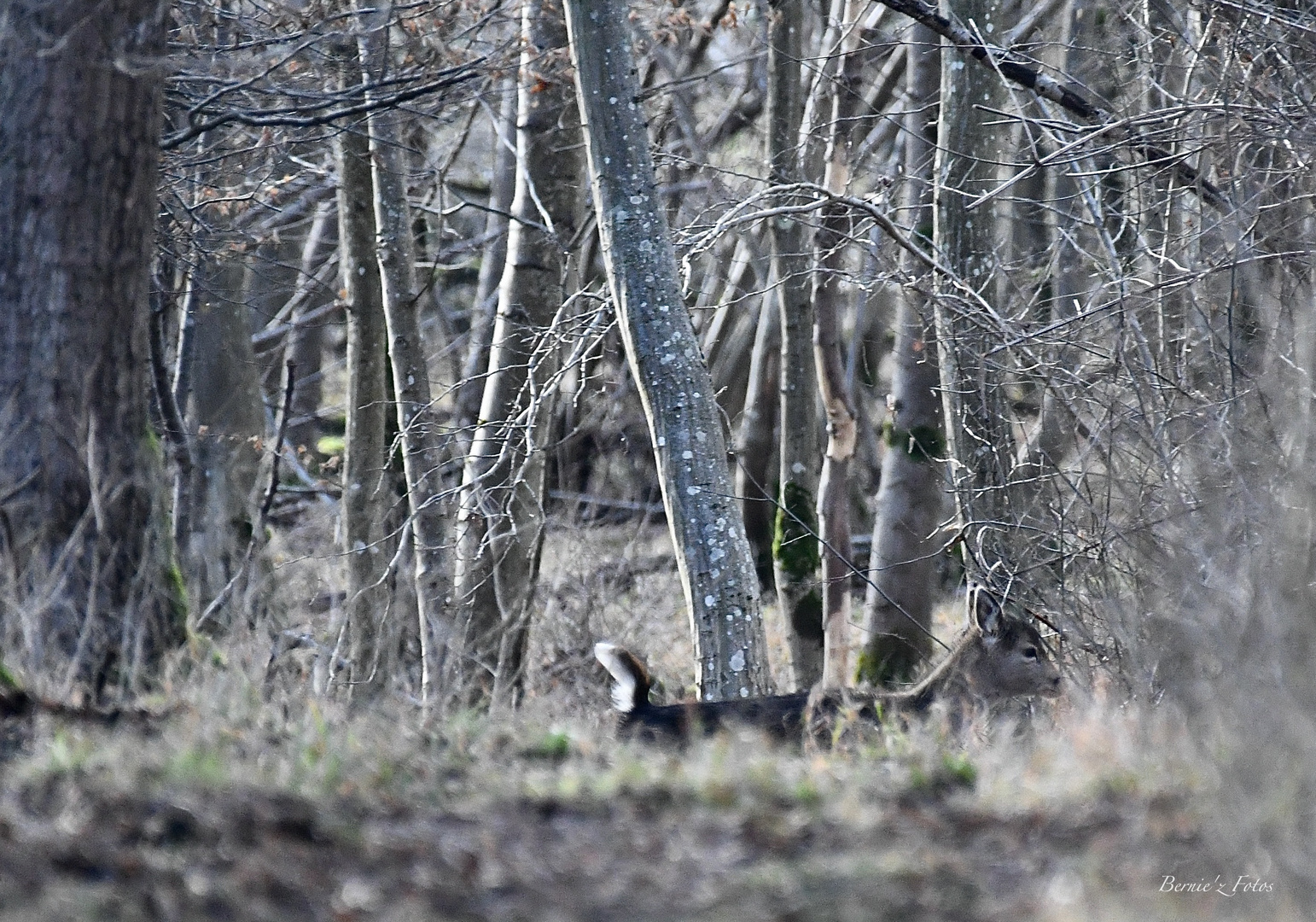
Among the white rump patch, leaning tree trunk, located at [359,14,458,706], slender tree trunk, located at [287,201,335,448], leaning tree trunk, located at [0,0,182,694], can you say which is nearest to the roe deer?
the white rump patch

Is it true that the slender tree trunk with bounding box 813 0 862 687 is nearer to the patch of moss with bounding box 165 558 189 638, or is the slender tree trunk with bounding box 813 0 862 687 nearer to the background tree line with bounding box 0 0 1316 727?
the background tree line with bounding box 0 0 1316 727

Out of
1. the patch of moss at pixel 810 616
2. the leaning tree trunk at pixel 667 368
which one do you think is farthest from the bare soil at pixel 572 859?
the patch of moss at pixel 810 616

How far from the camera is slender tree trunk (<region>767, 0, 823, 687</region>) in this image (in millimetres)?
13539

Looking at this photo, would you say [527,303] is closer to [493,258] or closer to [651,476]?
[493,258]

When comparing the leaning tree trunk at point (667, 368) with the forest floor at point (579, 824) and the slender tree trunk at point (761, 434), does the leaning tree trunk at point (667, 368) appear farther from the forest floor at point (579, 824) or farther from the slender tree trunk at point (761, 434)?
the slender tree trunk at point (761, 434)

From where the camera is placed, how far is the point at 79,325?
19.6 feet

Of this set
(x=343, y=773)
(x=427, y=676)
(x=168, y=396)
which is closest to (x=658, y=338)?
(x=427, y=676)

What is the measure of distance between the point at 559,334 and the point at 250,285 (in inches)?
333

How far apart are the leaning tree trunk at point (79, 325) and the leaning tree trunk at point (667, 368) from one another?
9.98 feet

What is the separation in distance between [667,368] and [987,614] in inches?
97.7

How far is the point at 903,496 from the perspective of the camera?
511 inches

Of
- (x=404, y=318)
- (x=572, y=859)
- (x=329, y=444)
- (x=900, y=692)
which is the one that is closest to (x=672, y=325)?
(x=900, y=692)

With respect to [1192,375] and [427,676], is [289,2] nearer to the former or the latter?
[427,676]

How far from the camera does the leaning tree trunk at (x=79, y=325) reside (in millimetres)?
5824
